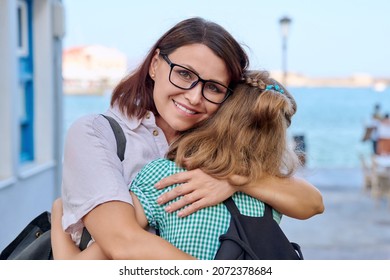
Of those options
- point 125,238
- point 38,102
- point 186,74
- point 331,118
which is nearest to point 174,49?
point 186,74

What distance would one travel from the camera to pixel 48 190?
537cm

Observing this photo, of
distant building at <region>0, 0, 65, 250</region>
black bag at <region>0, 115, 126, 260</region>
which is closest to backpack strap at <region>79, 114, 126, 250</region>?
black bag at <region>0, 115, 126, 260</region>

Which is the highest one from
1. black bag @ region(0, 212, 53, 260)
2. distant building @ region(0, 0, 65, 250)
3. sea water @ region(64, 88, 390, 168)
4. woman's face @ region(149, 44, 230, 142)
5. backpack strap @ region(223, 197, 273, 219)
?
woman's face @ region(149, 44, 230, 142)

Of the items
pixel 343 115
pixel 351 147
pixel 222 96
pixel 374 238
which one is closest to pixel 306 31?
pixel 351 147

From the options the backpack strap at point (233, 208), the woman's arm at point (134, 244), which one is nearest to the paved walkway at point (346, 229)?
the backpack strap at point (233, 208)

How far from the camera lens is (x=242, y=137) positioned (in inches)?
55.6

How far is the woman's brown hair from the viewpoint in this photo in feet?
4.70

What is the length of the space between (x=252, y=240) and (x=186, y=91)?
1.14 feet

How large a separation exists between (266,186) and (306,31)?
4871 cm

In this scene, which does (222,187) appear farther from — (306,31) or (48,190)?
(306,31)

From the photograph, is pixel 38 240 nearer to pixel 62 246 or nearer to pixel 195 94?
pixel 62 246

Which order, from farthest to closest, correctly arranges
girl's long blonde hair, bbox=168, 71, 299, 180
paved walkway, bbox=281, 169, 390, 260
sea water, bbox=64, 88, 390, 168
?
sea water, bbox=64, 88, 390, 168
paved walkway, bbox=281, 169, 390, 260
girl's long blonde hair, bbox=168, 71, 299, 180

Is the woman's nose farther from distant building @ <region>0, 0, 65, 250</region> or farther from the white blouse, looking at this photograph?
distant building @ <region>0, 0, 65, 250</region>

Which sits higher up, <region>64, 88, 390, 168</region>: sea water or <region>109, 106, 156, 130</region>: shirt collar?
<region>109, 106, 156, 130</region>: shirt collar
